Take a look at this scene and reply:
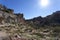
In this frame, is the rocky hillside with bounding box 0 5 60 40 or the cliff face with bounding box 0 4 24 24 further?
the cliff face with bounding box 0 4 24 24

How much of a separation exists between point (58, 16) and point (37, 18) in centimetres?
1294

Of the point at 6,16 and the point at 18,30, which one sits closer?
the point at 18,30

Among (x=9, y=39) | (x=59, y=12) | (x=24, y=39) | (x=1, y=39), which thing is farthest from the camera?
(x=59, y=12)

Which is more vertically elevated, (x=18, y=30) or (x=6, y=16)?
(x=6, y=16)

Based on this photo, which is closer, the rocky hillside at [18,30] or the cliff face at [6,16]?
the rocky hillside at [18,30]

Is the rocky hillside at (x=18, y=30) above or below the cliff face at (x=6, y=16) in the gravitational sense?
below

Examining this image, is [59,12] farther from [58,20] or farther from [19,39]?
[19,39]

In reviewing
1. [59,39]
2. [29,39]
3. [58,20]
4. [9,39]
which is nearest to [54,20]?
[58,20]

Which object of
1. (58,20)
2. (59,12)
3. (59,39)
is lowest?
(59,39)

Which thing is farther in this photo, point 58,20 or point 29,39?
point 58,20

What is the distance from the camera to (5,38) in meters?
15.7

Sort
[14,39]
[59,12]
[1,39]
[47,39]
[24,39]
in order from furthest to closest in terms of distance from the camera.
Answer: [59,12] < [47,39] < [24,39] < [14,39] < [1,39]

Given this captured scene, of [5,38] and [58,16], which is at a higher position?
[58,16]

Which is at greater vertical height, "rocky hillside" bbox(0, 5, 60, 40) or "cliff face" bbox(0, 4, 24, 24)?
"cliff face" bbox(0, 4, 24, 24)
